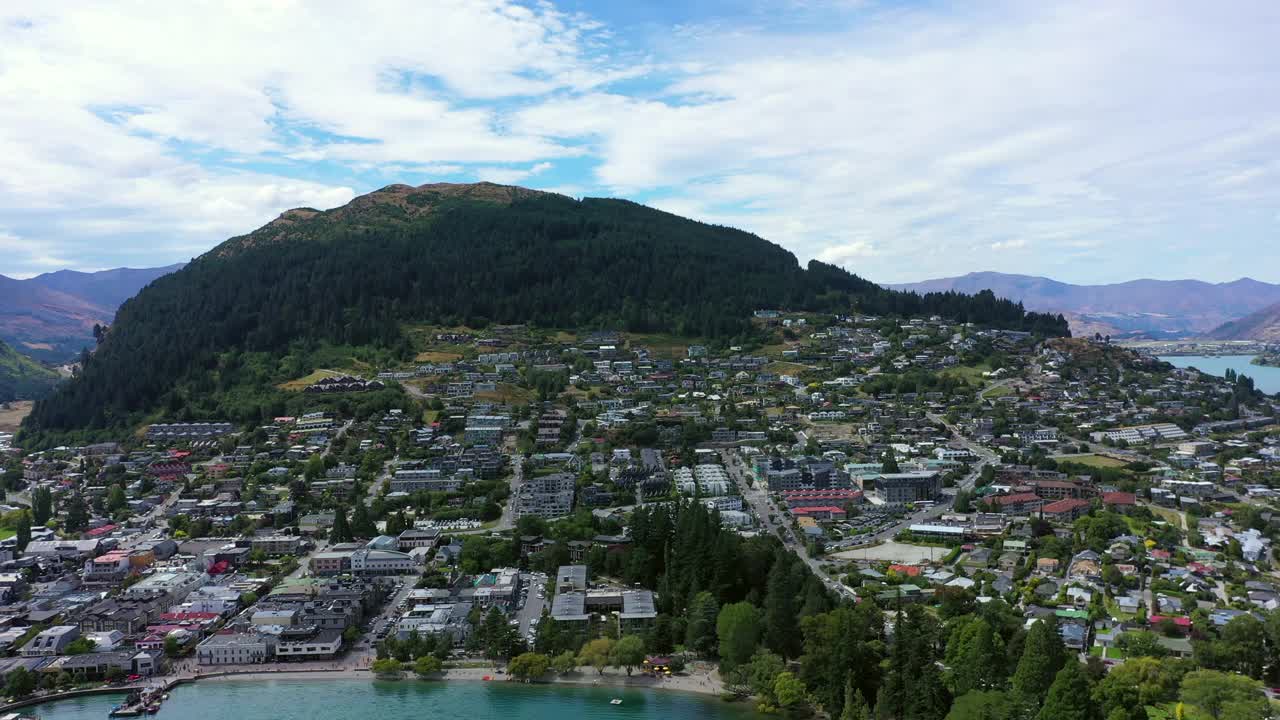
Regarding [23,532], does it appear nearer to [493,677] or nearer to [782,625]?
[493,677]

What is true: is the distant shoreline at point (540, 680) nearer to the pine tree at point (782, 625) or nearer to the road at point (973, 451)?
the pine tree at point (782, 625)

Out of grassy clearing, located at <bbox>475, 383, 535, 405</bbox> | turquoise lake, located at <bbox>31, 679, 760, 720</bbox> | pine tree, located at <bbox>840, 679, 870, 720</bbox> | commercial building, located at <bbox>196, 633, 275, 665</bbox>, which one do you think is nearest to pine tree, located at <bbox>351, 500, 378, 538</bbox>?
commercial building, located at <bbox>196, 633, 275, 665</bbox>

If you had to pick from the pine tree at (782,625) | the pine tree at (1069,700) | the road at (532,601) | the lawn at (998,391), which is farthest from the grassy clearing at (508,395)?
the pine tree at (1069,700)

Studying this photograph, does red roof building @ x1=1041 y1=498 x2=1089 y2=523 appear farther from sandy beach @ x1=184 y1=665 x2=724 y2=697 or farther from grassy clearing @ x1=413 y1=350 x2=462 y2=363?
grassy clearing @ x1=413 y1=350 x2=462 y2=363

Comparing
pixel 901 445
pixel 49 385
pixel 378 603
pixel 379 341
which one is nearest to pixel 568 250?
pixel 379 341

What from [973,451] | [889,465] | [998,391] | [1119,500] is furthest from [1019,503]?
[998,391]

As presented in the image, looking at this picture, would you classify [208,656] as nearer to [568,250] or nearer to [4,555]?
[4,555]
